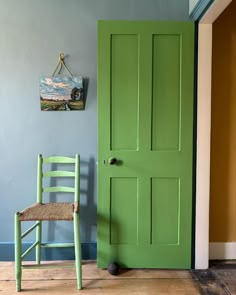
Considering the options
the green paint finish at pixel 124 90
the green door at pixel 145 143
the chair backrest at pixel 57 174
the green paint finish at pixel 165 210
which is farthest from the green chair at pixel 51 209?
the green paint finish at pixel 165 210

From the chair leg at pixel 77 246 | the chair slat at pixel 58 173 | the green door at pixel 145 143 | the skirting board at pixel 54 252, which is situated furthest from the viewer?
the skirting board at pixel 54 252

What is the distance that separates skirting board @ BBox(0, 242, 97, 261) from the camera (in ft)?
7.89

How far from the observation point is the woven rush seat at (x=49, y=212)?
195cm

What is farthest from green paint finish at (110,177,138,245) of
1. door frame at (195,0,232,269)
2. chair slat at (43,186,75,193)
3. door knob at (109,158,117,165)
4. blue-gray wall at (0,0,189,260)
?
door frame at (195,0,232,269)

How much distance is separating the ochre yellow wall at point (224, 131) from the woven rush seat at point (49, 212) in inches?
50.9

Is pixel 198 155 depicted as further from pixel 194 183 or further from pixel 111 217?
pixel 111 217

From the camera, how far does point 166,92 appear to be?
2.22 metres

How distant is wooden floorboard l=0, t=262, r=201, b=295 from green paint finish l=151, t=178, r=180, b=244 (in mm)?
274

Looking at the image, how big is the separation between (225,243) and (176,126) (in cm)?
118

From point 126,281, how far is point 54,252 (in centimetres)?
71

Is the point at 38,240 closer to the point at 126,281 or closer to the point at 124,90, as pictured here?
the point at 126,281

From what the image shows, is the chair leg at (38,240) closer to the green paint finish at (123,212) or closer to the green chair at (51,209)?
the green chair at (51,209)

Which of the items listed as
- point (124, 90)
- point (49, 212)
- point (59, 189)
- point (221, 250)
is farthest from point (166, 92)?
point (221, 250)

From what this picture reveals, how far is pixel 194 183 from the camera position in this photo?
226cm
